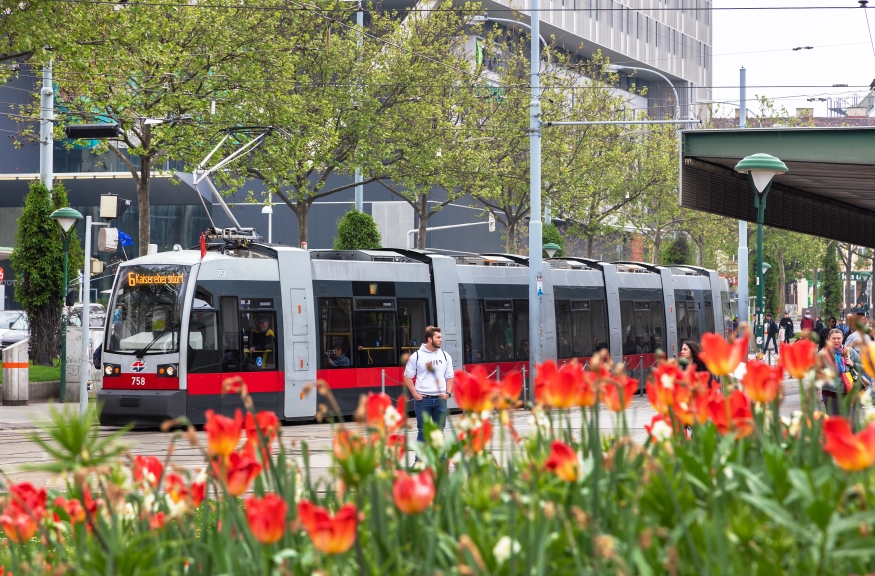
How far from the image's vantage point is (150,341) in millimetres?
18141

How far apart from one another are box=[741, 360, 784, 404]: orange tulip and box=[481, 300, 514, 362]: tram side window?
63.6 feet

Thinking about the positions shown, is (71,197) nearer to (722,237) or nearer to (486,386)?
(722,237)

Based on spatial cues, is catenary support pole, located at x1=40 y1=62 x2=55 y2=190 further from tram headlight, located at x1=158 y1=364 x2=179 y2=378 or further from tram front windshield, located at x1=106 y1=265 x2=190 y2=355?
tram headlight, located at x1=158 y1=364 x2=179 y2=378

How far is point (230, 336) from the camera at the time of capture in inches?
719

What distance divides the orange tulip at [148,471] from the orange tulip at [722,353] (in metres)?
1.79

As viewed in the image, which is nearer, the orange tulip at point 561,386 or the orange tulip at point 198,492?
the orange tulip at point 561,386

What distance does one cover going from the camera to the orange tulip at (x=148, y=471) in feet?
12.5

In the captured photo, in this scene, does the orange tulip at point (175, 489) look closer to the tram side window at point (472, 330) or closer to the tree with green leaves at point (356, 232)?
the tram side window at point (472, 330)

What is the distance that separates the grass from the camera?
2327 centimetres

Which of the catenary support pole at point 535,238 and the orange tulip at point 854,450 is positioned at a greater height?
the catenary support pole at point 535,238

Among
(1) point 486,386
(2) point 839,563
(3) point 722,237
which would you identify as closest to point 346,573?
(1) point 486,386

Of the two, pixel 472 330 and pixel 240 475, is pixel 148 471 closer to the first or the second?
pixel 240 475

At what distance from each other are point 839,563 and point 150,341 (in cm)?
1634

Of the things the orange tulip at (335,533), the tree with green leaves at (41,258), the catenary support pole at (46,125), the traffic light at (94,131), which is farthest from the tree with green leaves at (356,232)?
the orange tulip at (335,533)
